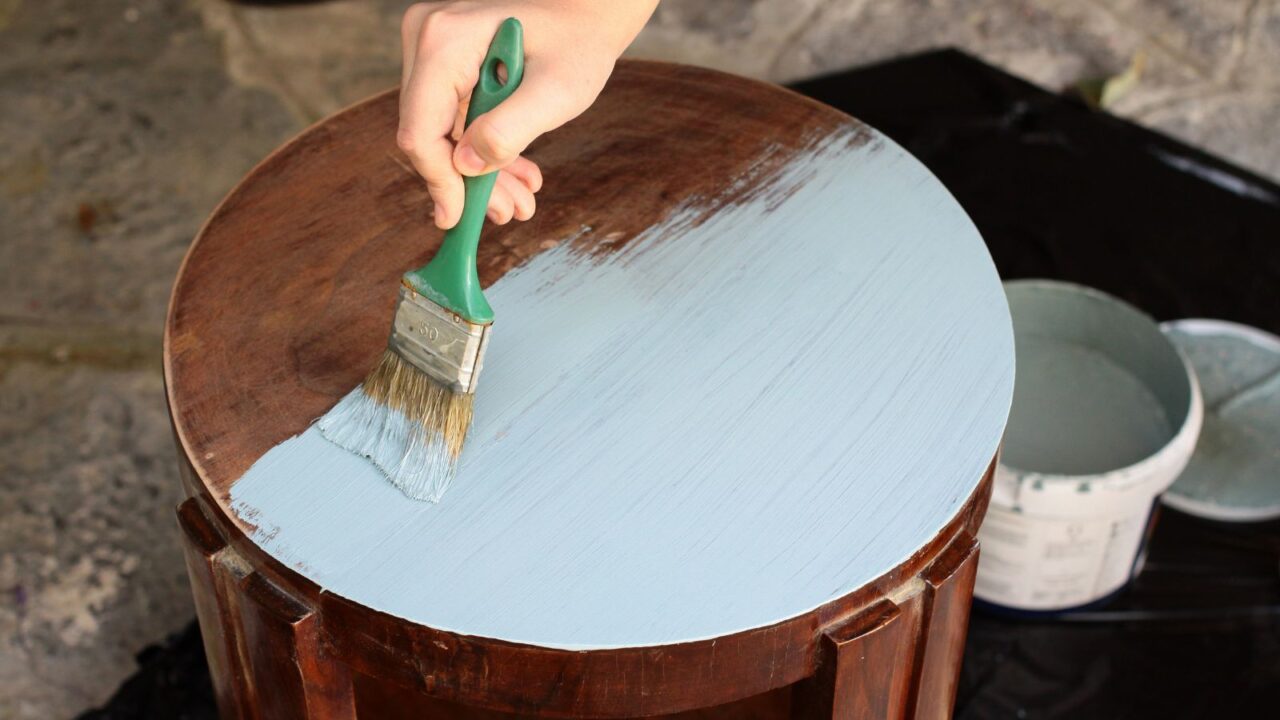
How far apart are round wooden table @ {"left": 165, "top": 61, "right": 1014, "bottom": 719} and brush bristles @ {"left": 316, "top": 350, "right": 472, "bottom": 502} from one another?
0.02 metres

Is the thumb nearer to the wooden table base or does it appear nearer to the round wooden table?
the round wooden table

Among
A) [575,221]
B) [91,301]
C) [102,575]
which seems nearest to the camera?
[575,221]

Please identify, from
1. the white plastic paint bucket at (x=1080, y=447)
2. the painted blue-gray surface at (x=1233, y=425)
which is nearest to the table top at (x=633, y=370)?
the white plastic paint bucket at (x=1080, y=447)

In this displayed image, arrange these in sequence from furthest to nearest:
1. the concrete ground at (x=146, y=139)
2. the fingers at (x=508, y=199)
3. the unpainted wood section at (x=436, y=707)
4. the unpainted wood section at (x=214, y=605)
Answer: the concrete ground at (x=146, y=139) < the unpainted wood section at (x=436, y=707) < the fingers at (x=508, y=199) < the unpainted wood section at (x=214, y=605)

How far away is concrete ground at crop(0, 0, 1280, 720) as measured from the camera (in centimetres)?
197

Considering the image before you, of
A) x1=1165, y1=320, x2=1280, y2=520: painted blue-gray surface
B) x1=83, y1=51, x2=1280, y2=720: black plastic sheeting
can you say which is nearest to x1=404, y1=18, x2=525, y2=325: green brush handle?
x1=83, y1=51, x2=1280, y2=720: black plastic sheeting

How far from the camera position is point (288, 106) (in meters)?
2.78

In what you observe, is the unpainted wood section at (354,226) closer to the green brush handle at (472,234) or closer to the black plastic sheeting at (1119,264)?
the green brush handle at (472,234)

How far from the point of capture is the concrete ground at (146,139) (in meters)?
1.97

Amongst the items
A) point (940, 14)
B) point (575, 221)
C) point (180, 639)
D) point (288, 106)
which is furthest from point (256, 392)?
point (940, 14)

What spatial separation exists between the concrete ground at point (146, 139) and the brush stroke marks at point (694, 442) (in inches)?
37.5

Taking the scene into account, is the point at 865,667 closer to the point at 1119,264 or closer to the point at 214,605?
the point at 214,605

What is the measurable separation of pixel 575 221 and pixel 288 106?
1.58 metres

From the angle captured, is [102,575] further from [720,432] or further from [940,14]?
[940,14]
